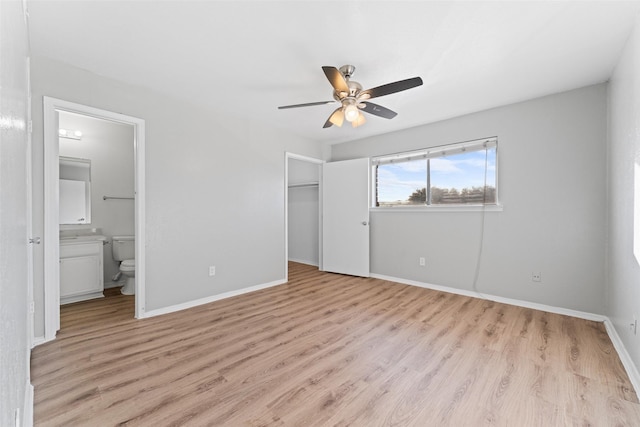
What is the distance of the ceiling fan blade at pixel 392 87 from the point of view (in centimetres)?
204

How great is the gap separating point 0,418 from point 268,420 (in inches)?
44.4

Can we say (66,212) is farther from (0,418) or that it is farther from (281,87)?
(0,418)

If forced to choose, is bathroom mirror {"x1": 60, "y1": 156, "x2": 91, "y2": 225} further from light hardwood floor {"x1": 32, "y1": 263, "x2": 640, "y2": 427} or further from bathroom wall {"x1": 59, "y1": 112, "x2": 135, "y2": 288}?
light hardwood floor {"x1": 32, "y1": 263, "x2": 640, "y2": 427}

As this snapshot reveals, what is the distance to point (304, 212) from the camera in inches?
232

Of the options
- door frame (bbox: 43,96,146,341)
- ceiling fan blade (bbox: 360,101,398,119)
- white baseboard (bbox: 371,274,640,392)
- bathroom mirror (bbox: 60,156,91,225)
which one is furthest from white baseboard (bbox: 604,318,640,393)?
bathroom mirror (bbox: 60,156,91,225)

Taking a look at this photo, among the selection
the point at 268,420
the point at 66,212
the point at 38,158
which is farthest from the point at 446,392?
the point at 66,212

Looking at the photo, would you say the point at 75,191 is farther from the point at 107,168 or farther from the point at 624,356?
the point at 624,356

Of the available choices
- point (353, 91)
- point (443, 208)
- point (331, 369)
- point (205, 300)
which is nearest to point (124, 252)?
point (205, 300)

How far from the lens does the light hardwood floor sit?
1.46 metres

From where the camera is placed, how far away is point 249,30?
1898 millimetres

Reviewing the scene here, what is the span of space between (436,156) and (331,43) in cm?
246

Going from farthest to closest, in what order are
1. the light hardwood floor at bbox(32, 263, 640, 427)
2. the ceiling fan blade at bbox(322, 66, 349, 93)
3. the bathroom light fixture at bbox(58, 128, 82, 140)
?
1. the bathroom light fixture at bbox(58, 128, 82, 140)
2. the ceiling fan blade at bbox(322, 66, 349, 93)
3. the light hardwood floor at bbox(32, 263, 640, 427)

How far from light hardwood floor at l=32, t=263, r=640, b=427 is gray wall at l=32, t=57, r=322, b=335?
1.74ft

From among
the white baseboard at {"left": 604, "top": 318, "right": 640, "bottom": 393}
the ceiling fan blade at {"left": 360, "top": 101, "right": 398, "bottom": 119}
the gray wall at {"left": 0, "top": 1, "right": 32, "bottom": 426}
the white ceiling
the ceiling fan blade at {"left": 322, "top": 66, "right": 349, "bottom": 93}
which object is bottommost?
the white baseboard at {"left": 604, "top": 318, "right": 640, "bottom": 393}
